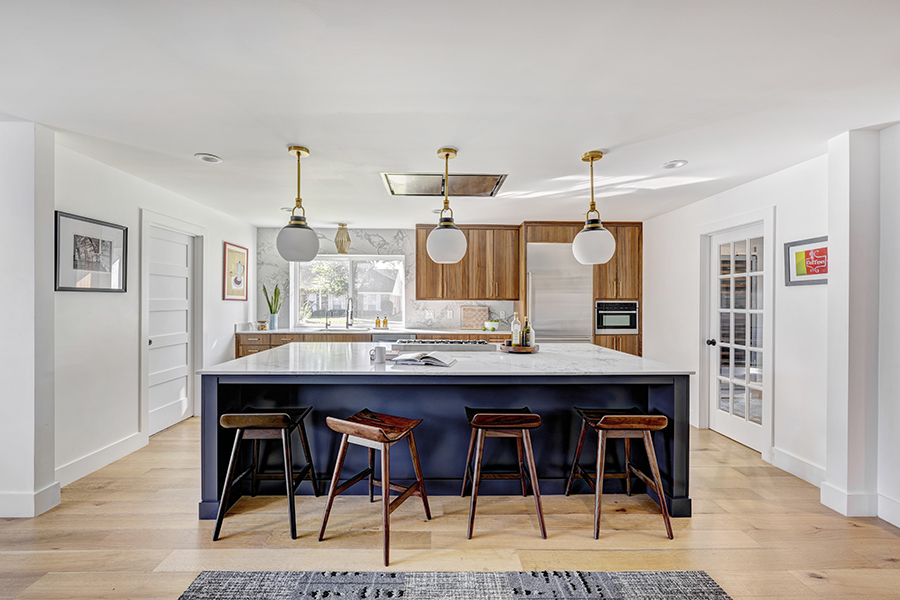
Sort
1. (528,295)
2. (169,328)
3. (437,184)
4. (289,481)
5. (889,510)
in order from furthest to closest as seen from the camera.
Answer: (528,295), (169,328), (437,184), (889,510), (289,481)

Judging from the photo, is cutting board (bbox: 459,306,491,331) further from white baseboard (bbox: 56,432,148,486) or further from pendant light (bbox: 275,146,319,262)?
white baseboard (bbox: 56,432,148,486)

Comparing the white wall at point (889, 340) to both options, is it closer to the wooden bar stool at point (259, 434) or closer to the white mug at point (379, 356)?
the white mug at point (379, 356)

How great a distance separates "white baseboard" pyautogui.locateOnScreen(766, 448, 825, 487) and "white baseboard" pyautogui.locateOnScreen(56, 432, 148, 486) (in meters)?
4.85

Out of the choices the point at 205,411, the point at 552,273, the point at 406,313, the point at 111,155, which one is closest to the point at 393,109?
the point at 205,411

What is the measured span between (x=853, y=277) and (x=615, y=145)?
1.56 meters

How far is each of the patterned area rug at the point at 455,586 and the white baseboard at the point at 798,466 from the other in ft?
5.36

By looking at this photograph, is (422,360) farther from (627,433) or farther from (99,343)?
(99,343)

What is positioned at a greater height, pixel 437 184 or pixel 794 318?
pixel 437 184

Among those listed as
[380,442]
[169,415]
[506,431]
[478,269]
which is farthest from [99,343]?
[478,269]

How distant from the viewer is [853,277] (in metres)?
2.62

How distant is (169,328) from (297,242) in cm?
236

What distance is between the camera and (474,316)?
6.14 metres

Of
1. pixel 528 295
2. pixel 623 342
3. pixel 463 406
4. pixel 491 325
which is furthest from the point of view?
pixel 491 325

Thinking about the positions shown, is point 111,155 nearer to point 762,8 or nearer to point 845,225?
point 762,8
